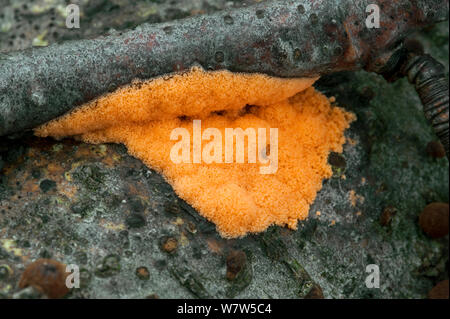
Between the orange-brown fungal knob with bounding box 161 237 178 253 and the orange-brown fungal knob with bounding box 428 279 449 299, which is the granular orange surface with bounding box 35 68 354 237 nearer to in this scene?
the orange-brown fungal knob with bounding box 161 237 178 253

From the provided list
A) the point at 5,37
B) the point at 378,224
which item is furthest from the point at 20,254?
the point at 378,224

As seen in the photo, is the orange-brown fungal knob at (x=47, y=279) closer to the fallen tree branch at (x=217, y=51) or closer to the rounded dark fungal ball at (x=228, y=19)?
the fallen tree branch at (x=217, y=51)

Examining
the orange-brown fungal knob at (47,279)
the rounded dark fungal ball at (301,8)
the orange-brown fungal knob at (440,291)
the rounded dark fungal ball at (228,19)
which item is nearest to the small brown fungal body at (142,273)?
the orange-brown fungal knob at (47,279)

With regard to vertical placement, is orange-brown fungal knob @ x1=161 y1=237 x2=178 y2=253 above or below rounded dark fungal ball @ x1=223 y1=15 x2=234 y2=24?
below

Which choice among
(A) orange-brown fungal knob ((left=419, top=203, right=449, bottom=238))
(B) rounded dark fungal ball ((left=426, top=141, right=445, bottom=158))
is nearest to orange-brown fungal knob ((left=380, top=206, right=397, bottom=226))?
(A) orange-brown fungal knob ((left=419, top=203, right=449, bottom=238))

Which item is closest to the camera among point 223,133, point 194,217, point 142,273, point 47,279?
point 47,279

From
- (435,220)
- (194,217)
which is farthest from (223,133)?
(435,220)

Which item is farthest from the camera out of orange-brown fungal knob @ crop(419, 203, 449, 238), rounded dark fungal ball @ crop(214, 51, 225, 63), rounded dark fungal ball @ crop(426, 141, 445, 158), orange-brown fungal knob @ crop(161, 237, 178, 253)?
rounded dark fungal ball @ crop(426, 141, 445, 158)

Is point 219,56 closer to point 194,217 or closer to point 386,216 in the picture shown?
point 194,217
